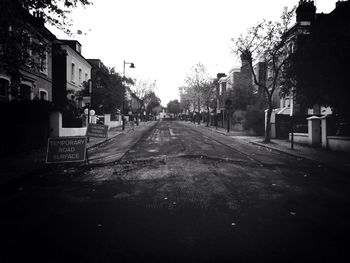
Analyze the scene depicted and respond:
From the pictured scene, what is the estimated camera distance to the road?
10.7 ft

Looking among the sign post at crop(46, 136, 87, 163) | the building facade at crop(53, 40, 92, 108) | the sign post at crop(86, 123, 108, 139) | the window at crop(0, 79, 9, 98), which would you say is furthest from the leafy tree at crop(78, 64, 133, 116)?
the sign post at crop(46, 136, 87, 163)

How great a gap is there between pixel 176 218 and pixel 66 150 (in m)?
6.56

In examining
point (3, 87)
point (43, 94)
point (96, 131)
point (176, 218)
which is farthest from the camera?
point (43, 94)

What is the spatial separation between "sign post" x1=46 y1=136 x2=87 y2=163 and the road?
4.22ft

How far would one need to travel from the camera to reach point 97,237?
367 centimetres

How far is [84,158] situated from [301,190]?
737 centimetres

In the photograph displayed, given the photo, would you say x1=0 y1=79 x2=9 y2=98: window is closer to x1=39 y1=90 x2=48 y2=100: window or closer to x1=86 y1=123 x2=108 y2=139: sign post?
x1=39 y1=90 x2=48 y2=100: window

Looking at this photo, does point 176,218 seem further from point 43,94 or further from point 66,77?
point 66,77

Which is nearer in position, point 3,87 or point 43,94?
point 3,87

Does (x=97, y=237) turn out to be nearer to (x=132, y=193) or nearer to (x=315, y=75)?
(x=132, y=193)

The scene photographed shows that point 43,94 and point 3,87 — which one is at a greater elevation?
point 43,94

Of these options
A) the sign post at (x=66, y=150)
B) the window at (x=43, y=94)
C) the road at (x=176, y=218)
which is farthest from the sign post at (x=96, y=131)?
the window at (x=43, y=94)

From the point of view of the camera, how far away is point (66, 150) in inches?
372

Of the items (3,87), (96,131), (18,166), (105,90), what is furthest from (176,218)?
(105,90)
